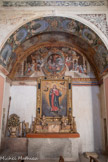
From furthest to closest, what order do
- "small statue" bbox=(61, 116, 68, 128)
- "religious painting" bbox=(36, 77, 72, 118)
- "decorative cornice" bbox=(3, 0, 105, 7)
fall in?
"religious painting" bbox=(36, 77, 72, 118) < "small statue" bbox=(61, 116, 68, 128) < "decorative cornice" bbox=(3, 0, 105, 7)

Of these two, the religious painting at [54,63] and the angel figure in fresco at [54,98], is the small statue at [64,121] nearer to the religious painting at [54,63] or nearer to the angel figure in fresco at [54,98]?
the angel figure in fresco at [54,98]

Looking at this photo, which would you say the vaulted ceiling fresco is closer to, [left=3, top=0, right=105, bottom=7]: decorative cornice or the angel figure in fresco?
[left=3, top=0, right=105, bottom=7]: decorative cornice

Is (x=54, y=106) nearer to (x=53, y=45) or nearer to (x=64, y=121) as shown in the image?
(x=64, y=121)

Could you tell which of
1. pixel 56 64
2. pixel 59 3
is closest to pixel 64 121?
pixel 56 64

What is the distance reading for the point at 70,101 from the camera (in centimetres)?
970

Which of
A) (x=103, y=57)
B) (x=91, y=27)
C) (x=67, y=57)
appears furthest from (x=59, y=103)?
(x=91, y=27)

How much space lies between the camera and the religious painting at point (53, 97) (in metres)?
9.55

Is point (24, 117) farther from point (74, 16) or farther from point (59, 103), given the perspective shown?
point (74, 16)

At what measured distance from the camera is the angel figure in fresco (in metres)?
9.63

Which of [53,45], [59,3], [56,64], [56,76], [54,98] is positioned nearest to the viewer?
[59,3]

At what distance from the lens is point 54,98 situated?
32.1ft

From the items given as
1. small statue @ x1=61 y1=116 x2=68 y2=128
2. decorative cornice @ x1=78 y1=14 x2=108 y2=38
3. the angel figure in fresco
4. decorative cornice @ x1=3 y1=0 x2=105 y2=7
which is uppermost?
decorative cornice @ x1=3 y1=0 x2=105 y2=7

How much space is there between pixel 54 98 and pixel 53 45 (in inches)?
145

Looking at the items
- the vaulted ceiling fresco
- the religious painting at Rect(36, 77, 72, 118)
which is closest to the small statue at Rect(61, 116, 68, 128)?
the religious painting at Rect(36, 77, 72, 118)
